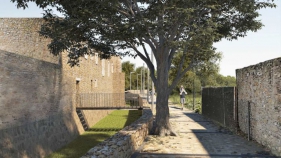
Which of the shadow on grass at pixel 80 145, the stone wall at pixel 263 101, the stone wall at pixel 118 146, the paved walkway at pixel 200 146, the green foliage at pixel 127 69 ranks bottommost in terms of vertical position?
the shadow on grass at pixel 80 145

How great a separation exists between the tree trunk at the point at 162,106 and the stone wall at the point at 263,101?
129 inches

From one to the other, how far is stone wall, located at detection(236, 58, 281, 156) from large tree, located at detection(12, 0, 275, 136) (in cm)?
214

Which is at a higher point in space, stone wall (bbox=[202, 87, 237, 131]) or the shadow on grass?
stone wall (bbox=[202, 87, 237, 131])

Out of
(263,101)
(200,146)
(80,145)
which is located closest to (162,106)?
(200,146)

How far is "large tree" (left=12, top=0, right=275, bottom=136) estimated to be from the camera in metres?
11.0

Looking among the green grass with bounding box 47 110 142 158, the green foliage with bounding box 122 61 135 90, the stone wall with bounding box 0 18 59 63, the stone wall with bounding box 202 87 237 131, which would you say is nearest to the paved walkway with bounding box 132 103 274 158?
the stone wall with bounding box 202 87 237 131

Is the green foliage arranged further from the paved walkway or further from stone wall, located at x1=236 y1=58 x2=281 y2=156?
stone wall, located at x1=236 y1=58 x2=281 y2=156

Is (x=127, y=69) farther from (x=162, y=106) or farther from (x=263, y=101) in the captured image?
(x=263, y=101)

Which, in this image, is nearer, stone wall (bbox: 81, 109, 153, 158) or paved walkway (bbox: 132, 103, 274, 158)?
stone wall (bbox: 81, 109, 153, 158)

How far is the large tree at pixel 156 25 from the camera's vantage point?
11.0 m

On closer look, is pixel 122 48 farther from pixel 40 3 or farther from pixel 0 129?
pixel 0 129

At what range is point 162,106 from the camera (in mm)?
13562

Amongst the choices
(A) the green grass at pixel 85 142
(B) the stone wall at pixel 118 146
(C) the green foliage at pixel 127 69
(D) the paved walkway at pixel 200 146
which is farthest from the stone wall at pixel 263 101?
(C) the green foliage at pixel 127 69

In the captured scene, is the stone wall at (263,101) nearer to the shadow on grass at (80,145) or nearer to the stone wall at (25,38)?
the shadow on grass at (80,145)
